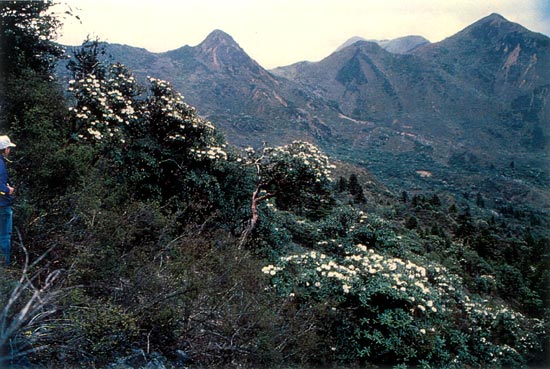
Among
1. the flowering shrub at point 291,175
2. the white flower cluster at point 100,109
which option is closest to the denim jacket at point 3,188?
the white flower cluster at point 100,109

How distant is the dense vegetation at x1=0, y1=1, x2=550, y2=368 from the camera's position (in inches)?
158

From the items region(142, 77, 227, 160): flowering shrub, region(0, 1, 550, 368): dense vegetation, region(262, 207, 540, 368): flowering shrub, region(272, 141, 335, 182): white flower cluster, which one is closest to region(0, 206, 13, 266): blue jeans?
region(0, 1, 550, 368): dense vegetation

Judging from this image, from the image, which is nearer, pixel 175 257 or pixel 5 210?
pixel 5 210

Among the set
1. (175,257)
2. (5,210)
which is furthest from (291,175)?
(5,210)

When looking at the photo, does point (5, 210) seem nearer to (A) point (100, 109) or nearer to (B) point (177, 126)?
(A) point (100, 109)

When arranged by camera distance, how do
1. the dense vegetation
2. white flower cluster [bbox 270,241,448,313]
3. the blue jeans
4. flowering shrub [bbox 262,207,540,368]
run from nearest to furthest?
the dense vegetation, the blue jeans, flowering shrub [bbox 262,207,540,368], white flower cluster [bbox 270,241,448,313]

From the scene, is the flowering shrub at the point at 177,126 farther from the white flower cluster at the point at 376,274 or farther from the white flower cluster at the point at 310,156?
the white flower cluster at the point at 376,274

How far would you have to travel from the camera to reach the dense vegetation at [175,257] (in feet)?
13.2

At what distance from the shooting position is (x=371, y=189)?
60625mm

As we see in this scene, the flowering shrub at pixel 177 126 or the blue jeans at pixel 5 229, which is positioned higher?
the flowering shrub at pixel 177 126

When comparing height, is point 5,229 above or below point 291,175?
above

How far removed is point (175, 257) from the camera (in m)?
6.72

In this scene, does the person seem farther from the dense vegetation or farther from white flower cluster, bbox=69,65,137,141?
white flower cluster, bbox=69,65,137,141

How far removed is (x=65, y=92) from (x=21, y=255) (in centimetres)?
700
